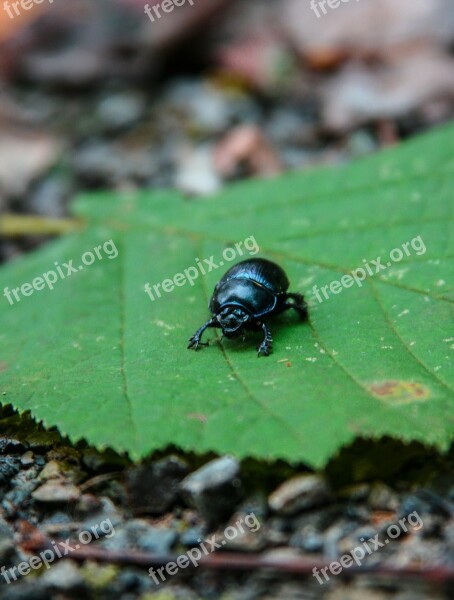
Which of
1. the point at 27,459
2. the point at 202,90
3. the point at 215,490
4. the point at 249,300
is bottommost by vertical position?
the point at 215,490

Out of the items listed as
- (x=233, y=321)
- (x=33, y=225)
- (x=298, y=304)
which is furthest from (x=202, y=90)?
(x=233, y=321)

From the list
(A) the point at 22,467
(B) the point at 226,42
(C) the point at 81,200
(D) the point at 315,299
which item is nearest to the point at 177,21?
(B) the point at 226,42

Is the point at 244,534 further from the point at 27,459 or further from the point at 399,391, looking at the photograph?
the point at 27,459

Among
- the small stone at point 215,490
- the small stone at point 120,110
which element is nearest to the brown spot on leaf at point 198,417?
the small stone at point 215,490

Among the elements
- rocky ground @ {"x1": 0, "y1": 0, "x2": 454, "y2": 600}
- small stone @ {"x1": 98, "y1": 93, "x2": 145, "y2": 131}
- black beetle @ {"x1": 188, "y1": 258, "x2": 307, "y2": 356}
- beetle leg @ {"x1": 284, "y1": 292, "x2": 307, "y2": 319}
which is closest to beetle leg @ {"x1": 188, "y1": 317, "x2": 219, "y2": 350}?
black beetle @ {"x1": 188, "y1": 258, "x2": 307, "y2": 356}

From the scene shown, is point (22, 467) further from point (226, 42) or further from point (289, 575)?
point (226, 42)

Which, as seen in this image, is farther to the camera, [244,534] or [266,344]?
[266,344]
